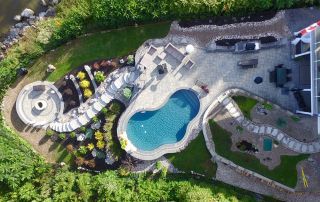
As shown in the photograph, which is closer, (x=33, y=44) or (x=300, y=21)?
(x=300, y=21)

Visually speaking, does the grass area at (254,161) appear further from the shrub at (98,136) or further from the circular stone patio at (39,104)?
the circular stone patio at (39,104)

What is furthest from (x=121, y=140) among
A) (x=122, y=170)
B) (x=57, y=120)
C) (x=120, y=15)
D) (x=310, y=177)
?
(x=310, y=177)

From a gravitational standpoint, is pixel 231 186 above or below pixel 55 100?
below

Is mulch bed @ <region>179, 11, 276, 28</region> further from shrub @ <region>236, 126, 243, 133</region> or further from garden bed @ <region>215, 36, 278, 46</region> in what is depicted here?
shrub @ <region>236, 126, 243, 133</region>

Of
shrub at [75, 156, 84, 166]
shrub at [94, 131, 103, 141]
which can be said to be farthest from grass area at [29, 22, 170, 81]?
shrub at [75, 156, 84, 166]

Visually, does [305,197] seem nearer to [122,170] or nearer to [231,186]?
[231,186]

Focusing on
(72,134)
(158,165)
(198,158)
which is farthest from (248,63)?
(72,134)

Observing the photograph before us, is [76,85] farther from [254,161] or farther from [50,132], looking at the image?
[254,161]
